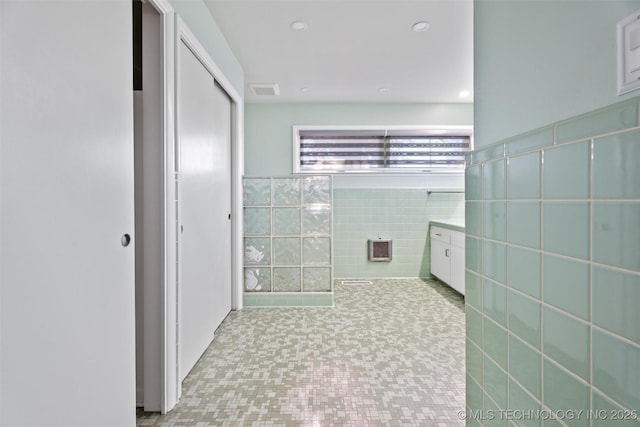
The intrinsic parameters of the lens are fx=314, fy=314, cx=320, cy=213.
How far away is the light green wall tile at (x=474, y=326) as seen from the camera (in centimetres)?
100

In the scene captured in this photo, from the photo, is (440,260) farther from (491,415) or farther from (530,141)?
(530,141)

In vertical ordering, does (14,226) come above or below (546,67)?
below

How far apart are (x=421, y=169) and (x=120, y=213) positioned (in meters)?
3.83

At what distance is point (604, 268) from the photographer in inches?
22.7

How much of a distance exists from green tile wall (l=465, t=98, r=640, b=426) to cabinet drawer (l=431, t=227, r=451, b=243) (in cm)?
292

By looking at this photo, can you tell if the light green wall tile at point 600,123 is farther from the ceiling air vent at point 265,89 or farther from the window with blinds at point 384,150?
the window with blinds at point 384,150

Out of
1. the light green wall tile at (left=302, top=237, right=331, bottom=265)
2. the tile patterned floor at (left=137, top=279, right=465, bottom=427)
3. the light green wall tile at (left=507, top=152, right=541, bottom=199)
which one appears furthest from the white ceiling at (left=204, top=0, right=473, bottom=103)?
the tile patterned floor at (left=137, top=279, right=465, bottom=427)

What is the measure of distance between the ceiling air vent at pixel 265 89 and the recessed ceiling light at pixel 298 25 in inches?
45.3

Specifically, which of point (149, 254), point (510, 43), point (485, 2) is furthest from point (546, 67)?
point (149, 254)

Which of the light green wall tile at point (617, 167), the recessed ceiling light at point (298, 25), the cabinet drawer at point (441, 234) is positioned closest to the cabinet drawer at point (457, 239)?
the cabinet drawer at point (441, 234)

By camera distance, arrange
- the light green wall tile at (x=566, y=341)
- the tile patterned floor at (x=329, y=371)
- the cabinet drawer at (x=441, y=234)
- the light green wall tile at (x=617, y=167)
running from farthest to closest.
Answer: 1. the cabinet drawer at (x=441, y=234)
2. the tile patterned floor at (x=329, y=371)
3. the light green wall tile at (x=566, y=341)
4. the light green wall tile at (x=617, y=167)

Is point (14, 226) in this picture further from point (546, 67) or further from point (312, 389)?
point (312, 389)

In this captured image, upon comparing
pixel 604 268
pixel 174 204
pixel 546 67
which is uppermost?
pixel 546 67

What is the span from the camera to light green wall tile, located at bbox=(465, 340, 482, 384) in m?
1.00
